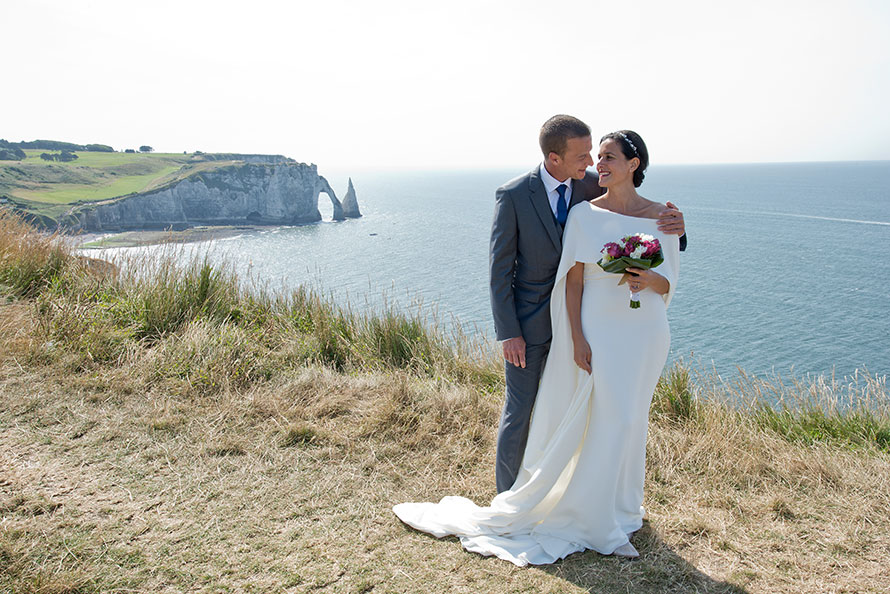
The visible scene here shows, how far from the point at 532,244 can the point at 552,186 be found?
300 mm

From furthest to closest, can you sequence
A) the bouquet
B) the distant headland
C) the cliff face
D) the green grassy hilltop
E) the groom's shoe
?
the cliff face < the distant headland < the green grassy hilltop < the groom's shoe < the bouquet

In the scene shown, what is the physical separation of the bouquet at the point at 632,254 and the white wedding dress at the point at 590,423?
0.47 ft

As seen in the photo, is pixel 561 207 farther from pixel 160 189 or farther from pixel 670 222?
pixel 160 189

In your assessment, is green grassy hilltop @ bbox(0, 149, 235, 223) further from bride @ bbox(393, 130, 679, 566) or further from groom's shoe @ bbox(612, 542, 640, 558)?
groom's shoe @ bbox(612, 542, 640, 558)

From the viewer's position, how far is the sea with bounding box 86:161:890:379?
2156cm

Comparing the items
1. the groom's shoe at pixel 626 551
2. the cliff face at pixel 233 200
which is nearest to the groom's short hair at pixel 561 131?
the groom's shoe at pixel 626 551

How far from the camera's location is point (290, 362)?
5070mm

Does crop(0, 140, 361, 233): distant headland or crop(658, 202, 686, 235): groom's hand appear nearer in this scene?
crop(658, 202, 686, 235): groom's hand

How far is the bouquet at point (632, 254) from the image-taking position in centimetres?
238

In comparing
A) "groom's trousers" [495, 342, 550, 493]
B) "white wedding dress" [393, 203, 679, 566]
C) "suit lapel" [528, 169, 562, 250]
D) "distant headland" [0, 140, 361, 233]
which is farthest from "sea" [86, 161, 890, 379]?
"distant headland" [0, 140, 361, 233]

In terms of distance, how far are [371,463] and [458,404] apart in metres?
0.89

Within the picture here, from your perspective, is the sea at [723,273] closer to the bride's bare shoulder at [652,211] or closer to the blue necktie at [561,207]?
the bride's bare shoulder at [652,211]

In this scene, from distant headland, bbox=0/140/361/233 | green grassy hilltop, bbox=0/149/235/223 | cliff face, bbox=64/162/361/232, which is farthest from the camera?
cliff face, bbox=64/162/361/232

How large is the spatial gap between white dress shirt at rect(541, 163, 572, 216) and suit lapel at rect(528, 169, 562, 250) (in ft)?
0.14
